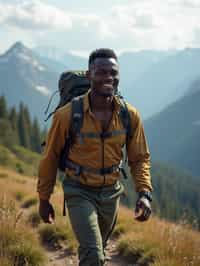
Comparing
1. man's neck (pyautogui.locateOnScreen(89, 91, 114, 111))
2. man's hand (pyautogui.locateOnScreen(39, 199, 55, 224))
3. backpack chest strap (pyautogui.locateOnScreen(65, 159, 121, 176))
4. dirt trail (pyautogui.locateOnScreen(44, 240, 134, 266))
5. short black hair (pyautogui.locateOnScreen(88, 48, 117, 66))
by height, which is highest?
short black hair (pyautogui.locateOnScreen(88, 48, 117, 66))

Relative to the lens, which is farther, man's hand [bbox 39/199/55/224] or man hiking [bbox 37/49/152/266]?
man's hand [bbox 39/199/55/224]

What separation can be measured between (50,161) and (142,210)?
95 centimetres

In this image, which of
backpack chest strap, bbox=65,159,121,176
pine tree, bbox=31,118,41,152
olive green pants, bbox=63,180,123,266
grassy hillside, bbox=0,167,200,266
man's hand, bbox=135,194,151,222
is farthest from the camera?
pine tree, bbox=31,118,41,152

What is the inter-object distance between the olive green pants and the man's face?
894 millimetres

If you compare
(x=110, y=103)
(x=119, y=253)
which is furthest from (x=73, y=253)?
(x=110, y=103)

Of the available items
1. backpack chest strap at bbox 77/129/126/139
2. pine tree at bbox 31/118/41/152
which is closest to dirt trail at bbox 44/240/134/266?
backpack chest strap at bbox 77/129/126/139

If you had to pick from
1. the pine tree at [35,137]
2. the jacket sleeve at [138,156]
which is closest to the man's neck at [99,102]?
the jacket sleeve at [138,156]

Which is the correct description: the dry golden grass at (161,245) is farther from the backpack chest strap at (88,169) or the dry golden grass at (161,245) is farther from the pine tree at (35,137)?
the pine tree at (35,137)

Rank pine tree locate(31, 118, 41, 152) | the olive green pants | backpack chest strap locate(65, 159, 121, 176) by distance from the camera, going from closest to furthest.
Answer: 1. the olive green pants
2. backpack chest strap locate(65, 159, 121, 176)
3. pine tree locate(31, 118, 41, 152)

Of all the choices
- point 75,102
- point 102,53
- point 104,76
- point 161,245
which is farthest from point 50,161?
point 161,245

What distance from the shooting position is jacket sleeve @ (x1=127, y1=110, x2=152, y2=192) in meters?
4.51

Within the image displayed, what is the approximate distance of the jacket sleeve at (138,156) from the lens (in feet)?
14.8

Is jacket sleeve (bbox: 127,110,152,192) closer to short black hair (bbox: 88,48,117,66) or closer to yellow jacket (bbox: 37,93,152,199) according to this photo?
yellow jacket (bbox: 37,93,152,199)

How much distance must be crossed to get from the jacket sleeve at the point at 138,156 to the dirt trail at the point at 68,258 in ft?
6.96
